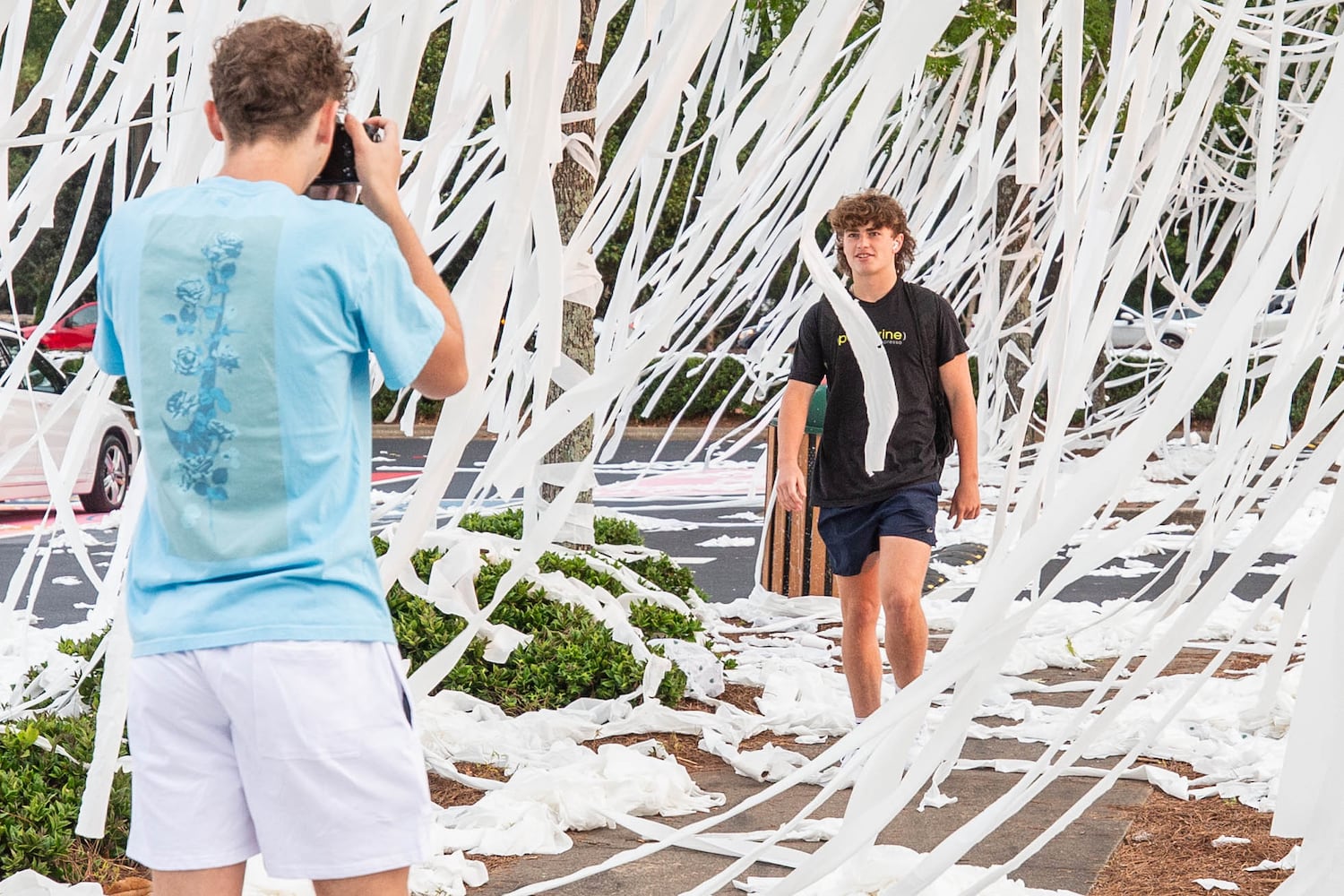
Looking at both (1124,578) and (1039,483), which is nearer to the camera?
(1039,483)

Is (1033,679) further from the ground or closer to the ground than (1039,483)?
closer to the ground

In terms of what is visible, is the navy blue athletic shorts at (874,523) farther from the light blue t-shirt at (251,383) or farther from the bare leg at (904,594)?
the light blue t-shirt at (251,383)

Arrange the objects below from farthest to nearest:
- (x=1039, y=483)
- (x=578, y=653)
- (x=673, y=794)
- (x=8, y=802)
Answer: (x=578, y=653)
(x=673, y=794)
(x=8, y=802)
(x=1039, y=483)

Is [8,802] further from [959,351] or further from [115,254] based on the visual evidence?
[959,351]

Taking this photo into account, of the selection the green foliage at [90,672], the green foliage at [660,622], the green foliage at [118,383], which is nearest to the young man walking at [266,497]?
the green foliage at [90,672]

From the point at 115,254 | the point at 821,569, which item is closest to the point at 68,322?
the point at 821,569

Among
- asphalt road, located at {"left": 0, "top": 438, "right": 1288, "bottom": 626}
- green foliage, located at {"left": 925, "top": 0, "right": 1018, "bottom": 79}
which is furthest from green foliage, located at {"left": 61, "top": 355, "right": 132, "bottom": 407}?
green foliage, located at {"left": 925, "top": 0, "right": 1018, "bottom": 79}

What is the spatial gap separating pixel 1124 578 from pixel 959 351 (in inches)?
186

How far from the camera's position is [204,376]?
1.92m

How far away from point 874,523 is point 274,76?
3.11 meters

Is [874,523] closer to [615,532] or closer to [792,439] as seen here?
[792,439]

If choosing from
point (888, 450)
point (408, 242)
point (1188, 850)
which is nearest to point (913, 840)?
point (1188, 850)

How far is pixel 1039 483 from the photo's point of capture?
1.73m

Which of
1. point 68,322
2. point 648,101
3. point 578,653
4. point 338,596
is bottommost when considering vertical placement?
point 68,322
